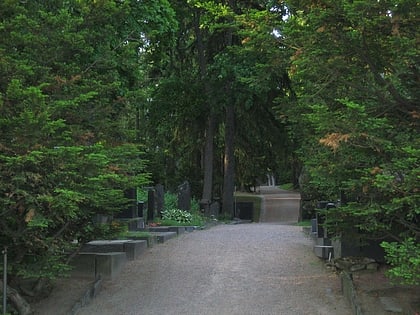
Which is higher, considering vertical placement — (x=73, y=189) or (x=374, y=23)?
(x=374, y=23)

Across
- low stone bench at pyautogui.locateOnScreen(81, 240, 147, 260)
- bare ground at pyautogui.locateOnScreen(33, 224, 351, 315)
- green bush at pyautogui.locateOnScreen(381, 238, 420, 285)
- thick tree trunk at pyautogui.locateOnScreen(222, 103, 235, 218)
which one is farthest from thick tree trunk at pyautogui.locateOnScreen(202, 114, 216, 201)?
green bush at pyautogui.locateOnScreen(381, 238, 420, 285)

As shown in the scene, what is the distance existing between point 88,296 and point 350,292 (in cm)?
375

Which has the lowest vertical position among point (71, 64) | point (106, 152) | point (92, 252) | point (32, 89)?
point (92, 252)

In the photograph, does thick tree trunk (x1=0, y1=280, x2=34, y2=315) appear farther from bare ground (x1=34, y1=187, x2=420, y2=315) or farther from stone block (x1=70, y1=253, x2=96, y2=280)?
stone block (x1=70, y1=253, x2=96, y2=280)

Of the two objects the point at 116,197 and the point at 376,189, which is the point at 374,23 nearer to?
the point at 376,189

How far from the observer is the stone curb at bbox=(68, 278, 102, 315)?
728 centimetres

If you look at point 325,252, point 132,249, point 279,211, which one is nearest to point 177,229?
point 132,249

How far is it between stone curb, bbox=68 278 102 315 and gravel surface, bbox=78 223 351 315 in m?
0.08

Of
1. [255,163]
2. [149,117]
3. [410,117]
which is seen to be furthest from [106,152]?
[255,163]

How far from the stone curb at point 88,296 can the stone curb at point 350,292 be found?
370 centimetres

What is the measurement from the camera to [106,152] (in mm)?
7082

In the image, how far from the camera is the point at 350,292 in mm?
7191

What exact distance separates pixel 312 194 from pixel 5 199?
16.1 m

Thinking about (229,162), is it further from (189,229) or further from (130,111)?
(130,111)
